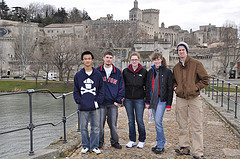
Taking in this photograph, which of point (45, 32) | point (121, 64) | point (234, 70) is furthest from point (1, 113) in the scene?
point (45, 32)

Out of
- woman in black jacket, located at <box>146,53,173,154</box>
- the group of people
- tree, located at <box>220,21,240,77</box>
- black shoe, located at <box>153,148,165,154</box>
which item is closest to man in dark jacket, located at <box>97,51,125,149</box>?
the group of people

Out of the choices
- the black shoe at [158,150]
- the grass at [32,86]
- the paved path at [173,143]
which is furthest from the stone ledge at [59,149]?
the grass at [32,86]

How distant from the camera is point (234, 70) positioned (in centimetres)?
4462

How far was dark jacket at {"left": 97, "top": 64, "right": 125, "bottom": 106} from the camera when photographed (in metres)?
4.39

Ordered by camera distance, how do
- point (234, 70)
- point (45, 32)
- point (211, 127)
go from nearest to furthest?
point (211, 127), point (234, 70), point (45, 32)

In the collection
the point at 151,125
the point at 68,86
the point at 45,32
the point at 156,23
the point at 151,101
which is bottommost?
the point at 68,86

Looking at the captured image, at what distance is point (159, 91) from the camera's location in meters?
4.32

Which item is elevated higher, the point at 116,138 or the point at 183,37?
the point at 183,37

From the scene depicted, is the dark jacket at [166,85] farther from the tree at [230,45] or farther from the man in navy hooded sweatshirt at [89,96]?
the tree at [230,45]

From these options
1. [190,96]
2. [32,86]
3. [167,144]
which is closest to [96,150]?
[167,144]

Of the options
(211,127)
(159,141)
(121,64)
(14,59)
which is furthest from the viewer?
(14,59)

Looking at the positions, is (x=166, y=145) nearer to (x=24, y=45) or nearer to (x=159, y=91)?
(x=159, y=91)

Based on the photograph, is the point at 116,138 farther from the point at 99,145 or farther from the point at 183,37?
the point at 183,37

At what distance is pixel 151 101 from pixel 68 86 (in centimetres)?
2850
